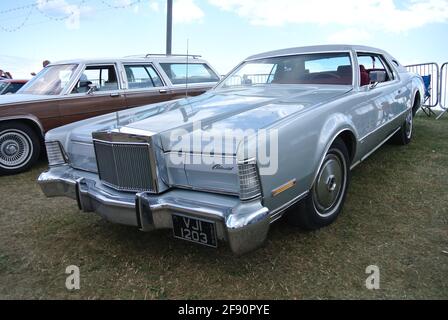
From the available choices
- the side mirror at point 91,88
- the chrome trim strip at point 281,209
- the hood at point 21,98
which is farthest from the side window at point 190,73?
the chrome trim strip at point 281,209

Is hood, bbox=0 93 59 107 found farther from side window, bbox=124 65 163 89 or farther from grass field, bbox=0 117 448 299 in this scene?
grass field, bbox=0 117 448 299

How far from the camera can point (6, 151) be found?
15.8 ft

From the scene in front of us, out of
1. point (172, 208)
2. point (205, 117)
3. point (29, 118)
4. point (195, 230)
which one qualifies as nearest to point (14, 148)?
point (29, 118)

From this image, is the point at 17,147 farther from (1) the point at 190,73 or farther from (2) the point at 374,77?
(2) the point at 374,77

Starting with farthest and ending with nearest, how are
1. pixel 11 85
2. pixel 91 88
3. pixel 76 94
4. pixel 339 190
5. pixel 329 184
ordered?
pixel 11 85 < pixel 91 88 < pixel 76 94 < pixel 339 190 < pixel 329 184

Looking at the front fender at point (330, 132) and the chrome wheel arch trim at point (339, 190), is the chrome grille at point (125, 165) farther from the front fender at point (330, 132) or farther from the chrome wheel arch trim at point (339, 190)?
the chrome wheel arch trim at point (339, 190)

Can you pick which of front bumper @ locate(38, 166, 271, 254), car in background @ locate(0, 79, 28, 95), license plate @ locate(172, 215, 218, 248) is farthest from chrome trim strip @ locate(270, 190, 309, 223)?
car in background @ locate(0, 79, 28, 95)

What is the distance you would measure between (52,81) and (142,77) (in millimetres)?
1361

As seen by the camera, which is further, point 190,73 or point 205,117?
point 190,73

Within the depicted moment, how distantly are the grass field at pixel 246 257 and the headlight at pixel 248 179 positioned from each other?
23.7 inches

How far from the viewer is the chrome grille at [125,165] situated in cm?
225

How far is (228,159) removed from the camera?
204cm
